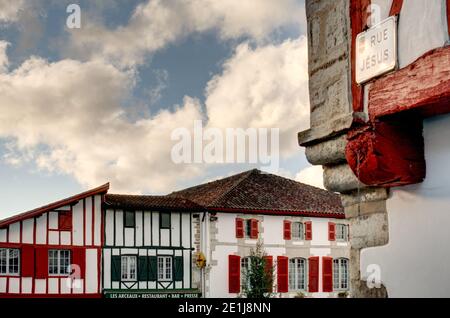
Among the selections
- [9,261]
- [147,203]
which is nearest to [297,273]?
[147,203]

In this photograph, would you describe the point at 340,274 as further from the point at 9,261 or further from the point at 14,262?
the point at 9,261

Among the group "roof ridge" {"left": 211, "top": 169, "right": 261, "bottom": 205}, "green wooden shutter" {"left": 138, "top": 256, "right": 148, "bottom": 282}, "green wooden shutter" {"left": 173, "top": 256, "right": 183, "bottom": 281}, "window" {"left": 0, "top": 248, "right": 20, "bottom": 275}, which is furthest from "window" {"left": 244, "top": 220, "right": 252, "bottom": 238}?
"window" {"left": 0, "top": 248, "right": 20, "bottom": 275}

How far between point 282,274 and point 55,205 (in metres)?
9.24

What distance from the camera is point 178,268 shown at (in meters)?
25.4

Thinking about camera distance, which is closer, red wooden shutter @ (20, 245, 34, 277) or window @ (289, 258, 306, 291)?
red wooden shutter @ (20, 245, 34, 277)

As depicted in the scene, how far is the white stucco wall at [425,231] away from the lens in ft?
11.3

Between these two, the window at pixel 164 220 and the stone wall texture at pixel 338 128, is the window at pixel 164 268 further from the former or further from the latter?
the stone wall texture at pixel 338 128

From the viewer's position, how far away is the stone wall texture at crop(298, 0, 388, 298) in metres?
3.91

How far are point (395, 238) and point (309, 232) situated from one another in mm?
25248

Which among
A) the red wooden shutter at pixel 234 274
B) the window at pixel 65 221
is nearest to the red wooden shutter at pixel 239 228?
the red wooden shutter at pixel 234 274

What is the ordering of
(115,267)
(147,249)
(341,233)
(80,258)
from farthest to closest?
(341,233), (147,249), (115,267), (80,258)

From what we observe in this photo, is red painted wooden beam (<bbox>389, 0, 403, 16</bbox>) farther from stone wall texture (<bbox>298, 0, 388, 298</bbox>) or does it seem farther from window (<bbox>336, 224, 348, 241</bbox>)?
window (<bbox>336, 224, 348, 241</bbox>)

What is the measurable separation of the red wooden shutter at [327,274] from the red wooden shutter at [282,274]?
1.70m

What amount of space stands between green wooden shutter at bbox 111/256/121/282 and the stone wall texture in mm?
20807
